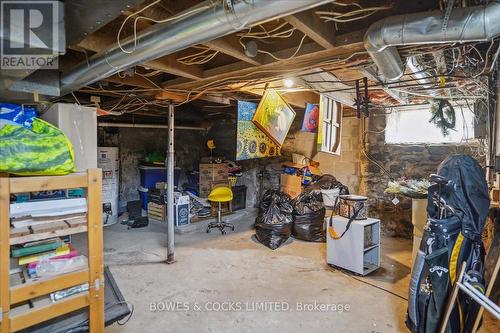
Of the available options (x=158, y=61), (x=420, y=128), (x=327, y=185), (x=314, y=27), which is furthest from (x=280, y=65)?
(x=420, y=128)

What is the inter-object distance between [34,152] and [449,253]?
2354 mm

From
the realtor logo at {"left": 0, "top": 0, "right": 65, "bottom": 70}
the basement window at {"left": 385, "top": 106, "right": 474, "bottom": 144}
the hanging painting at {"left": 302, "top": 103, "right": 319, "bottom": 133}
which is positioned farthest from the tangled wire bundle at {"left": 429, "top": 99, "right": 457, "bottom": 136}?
the realtor logo at {"left": 0, "top": 0, "right": 65, "bottom": 70}

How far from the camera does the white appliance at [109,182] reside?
4770 millimetres

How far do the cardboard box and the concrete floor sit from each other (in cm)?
123

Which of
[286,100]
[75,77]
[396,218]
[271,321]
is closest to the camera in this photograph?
[75,77]

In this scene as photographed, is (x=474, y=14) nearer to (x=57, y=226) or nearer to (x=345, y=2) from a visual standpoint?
(x=345, y=2)

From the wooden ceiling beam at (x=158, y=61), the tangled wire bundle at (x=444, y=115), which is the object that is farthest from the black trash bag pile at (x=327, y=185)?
the wooden ceiling beam at (x=158, y=61)

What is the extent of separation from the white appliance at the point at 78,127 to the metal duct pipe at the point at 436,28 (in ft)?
5.54

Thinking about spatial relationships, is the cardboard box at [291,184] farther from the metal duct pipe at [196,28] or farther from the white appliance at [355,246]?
the metal duct pipe at [196,28]

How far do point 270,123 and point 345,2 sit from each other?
210cm

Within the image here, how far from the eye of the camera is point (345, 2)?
1.59m

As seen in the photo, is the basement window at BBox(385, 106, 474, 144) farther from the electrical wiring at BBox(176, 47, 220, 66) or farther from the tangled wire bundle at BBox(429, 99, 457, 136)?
the electrical wiring at BBox(176, 47, 220, 66)

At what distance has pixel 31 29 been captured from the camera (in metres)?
1.18

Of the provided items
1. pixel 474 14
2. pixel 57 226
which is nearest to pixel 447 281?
pixel 474 14
